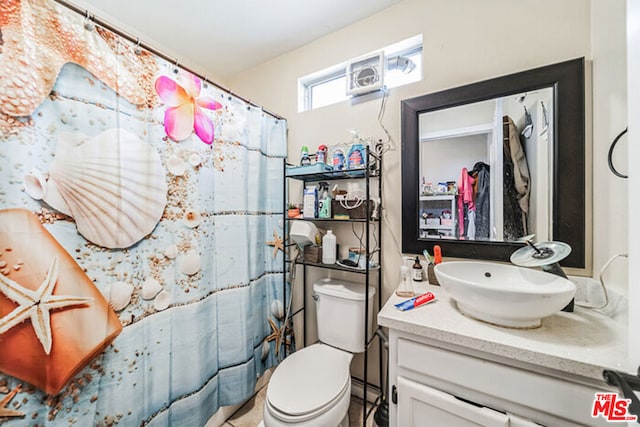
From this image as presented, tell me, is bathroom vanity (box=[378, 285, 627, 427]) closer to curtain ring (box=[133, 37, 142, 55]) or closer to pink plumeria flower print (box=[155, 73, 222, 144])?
pink plumeria flower print (box=[155, 73, 222, 144])

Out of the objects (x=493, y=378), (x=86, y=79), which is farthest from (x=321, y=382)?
(x=86, y=79)

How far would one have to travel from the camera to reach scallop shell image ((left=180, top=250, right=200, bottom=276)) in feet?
3.75

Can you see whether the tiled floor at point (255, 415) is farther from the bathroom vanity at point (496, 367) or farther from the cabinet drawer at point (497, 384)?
the cabinet drawer at point (497, 384)

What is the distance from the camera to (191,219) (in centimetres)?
118

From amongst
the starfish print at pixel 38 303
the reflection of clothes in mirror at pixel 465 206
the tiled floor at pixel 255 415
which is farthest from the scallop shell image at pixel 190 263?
the reflection of clothes in mirror at pixel 465 206

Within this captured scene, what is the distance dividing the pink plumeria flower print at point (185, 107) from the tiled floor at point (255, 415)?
1670 mm

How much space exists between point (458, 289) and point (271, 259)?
3.89 ft

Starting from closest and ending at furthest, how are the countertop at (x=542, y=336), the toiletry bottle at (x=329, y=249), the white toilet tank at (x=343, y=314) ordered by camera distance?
the countertop at (x=542, y=336)
the white toilet tank at (x=343, y=314)
the toiletry bottle at (x=329, y=249)

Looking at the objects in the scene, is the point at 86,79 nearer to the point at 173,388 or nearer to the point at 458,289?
the point at 173,388

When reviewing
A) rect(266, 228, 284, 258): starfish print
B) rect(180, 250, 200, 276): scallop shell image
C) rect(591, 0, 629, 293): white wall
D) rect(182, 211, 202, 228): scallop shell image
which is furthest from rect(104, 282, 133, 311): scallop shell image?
rect(591, 0, 629, 293): white wall

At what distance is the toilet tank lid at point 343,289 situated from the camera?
1332 mm

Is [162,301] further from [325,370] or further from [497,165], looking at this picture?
[497,165]

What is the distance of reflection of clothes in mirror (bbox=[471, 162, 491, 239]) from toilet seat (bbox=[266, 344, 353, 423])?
39.3 inches

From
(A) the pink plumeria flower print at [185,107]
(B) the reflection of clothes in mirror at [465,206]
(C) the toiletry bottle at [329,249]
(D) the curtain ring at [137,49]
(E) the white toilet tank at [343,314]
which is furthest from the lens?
(C) the toiletry bottle at [329,249]
